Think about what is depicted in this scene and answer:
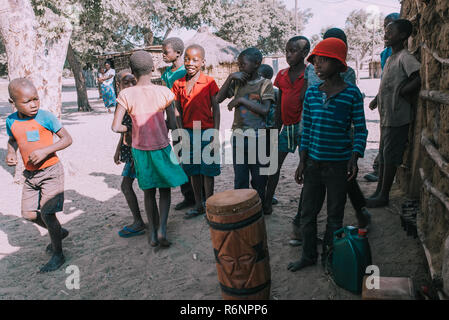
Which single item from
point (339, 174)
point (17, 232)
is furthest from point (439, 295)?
point (17, 232)

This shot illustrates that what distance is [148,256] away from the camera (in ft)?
11.1

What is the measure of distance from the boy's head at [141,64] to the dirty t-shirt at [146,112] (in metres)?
0.14

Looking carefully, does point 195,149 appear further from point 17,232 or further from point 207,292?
point 17,232

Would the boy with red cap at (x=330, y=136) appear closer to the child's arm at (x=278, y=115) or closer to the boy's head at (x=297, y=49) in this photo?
the boy's head at (x=297, y=49)

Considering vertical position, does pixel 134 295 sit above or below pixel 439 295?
below

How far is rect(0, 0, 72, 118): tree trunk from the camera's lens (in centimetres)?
586

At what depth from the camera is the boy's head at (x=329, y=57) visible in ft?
8.35

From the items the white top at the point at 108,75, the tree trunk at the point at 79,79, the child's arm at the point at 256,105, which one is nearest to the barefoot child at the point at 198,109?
→ the child's arm at the point at 256,105

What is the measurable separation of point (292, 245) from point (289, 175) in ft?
7.82

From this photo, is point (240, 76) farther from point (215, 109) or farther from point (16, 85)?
point (16, 85)

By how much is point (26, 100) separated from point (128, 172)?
3.88 feet

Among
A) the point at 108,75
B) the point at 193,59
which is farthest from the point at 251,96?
the point at 108,75
